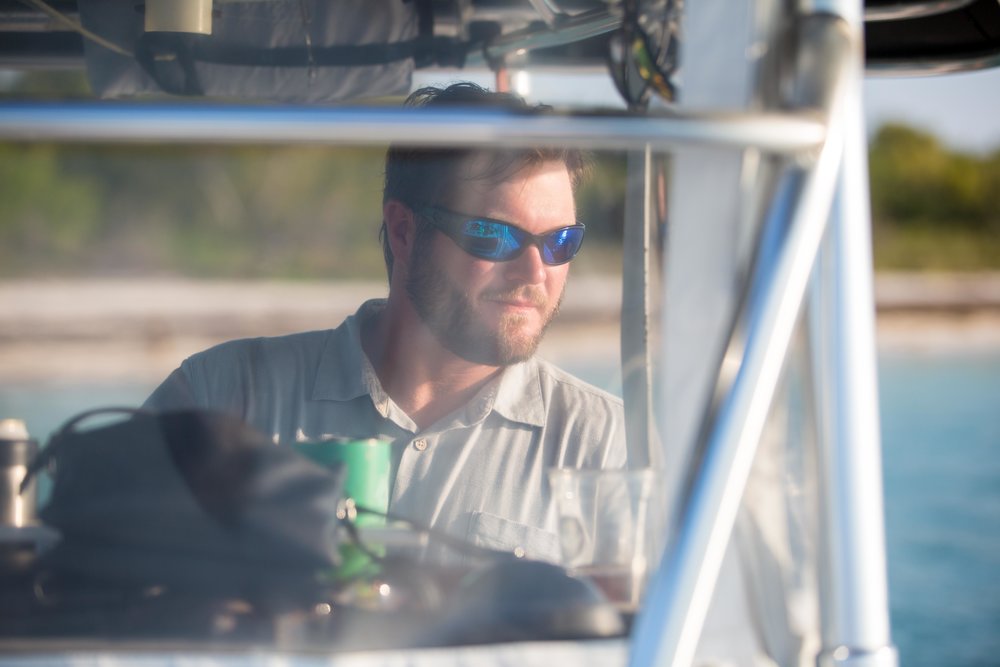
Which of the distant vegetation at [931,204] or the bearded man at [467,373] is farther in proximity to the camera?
the distant vegetation at [931,204]

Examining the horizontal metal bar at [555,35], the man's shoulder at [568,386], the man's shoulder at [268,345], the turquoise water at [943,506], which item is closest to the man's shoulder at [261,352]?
the man's shoulder at [268,345]

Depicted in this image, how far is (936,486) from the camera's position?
36.2ft

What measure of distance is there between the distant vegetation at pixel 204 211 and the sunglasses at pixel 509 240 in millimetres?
20

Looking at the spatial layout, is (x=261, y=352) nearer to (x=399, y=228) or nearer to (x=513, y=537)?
(x=399, y=228)

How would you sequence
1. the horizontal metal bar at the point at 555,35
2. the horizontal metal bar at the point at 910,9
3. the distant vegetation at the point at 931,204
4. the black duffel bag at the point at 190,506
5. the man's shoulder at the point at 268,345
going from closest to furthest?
the black duffel bag at the point at 190,506
the man's shoulder at the point at 268,345
the horizontal metal bar at the point at 555,35
the horizontal metal bar at the point at 910,9
the distant vegetation at the point at 931,204

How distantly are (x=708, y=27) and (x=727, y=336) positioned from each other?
0.27 meters

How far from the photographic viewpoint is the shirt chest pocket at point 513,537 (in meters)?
0.94

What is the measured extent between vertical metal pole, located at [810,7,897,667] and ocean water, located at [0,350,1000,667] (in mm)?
208

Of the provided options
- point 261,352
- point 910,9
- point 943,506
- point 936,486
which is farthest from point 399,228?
point 936,486

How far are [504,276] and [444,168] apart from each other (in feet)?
0.39

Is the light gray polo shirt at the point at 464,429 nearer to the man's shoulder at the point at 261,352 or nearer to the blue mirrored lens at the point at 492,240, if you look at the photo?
the man's shoulder at the point at 261,352

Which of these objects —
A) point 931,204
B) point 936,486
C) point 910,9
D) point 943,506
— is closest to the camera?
point 910,9

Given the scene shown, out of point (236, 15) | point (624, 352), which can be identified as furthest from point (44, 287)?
point (624, 352)

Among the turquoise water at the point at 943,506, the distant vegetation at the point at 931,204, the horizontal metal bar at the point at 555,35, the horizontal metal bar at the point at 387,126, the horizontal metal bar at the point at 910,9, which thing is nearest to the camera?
the horizontal metal bar at the point at 387,126
